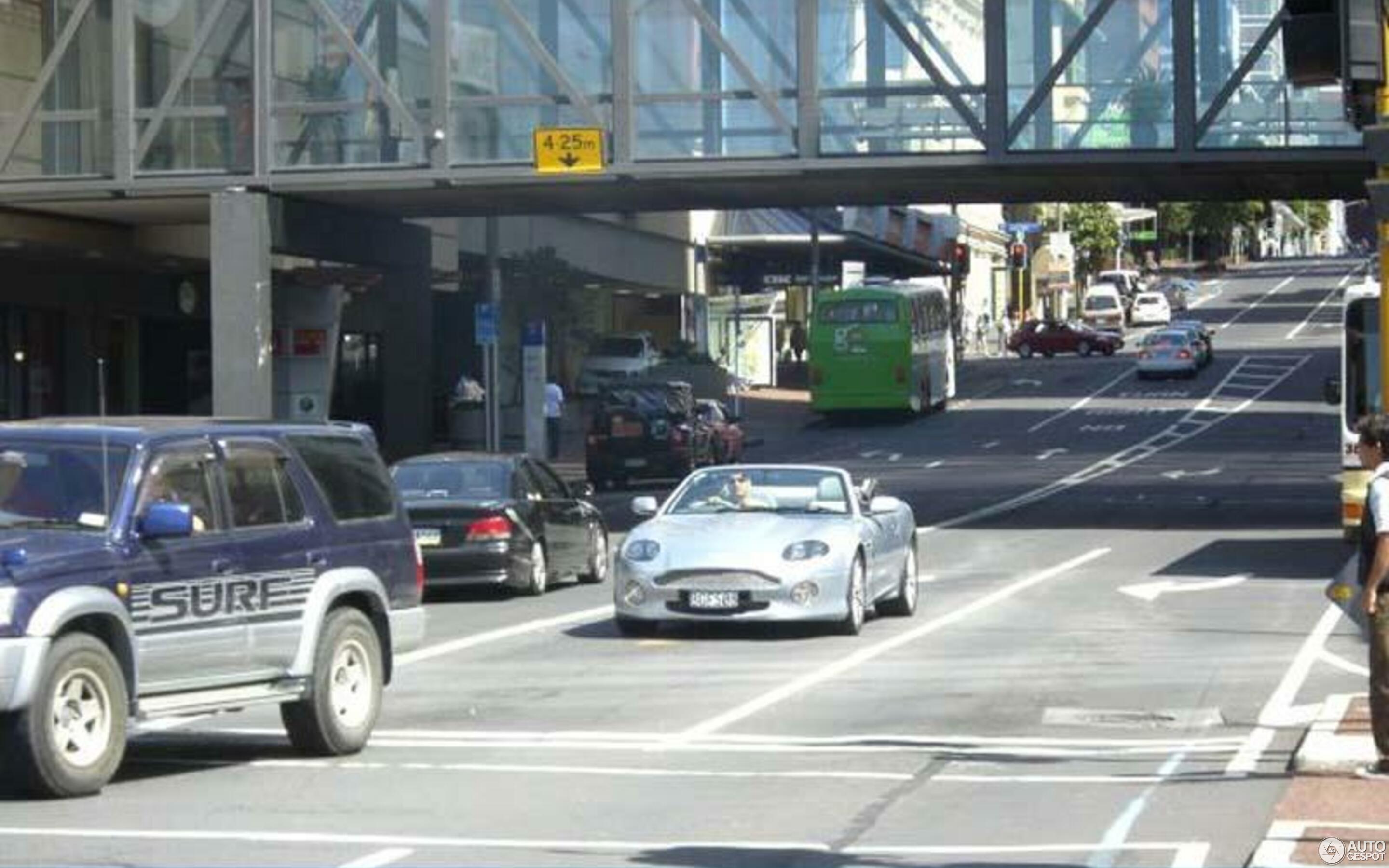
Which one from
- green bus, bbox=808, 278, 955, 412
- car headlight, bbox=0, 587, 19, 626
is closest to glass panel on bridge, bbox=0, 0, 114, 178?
car headlight, bbox=0, 587, 19, 626

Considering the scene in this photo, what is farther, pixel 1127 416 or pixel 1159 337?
pixel 1159 337

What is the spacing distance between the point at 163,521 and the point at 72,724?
1.07 m

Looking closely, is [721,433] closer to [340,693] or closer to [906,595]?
[906,595]

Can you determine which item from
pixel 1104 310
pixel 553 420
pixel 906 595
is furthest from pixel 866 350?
pixel 906 595

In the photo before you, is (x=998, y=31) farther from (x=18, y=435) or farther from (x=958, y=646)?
(x=18, y=435)

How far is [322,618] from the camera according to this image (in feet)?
44.3

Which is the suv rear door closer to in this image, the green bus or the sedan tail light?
the sedan tail light

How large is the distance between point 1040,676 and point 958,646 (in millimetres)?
2110

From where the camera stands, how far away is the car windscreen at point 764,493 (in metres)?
21.0

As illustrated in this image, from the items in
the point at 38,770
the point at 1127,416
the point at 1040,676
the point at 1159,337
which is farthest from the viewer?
the point at 1159,337

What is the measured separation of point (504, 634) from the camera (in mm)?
21125

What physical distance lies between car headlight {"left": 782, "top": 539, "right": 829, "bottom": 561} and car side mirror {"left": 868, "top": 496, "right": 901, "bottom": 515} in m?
1.46

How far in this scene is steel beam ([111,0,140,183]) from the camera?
1363 inches

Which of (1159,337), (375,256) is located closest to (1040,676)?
(375,256)
